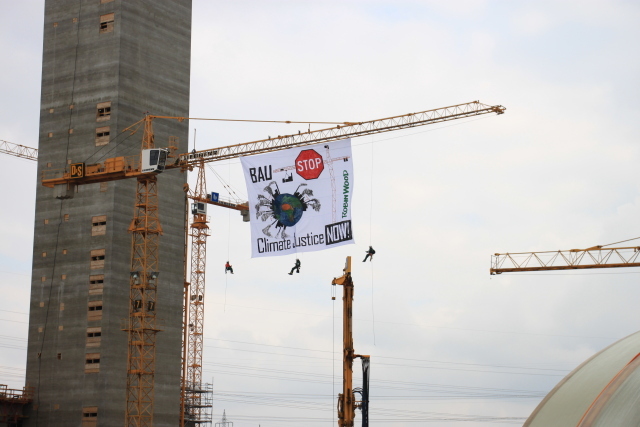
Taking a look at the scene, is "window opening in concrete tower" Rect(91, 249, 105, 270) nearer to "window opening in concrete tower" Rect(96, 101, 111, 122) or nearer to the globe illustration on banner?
"window opening in concrete tower" Rect(96, 101, 111, 122)

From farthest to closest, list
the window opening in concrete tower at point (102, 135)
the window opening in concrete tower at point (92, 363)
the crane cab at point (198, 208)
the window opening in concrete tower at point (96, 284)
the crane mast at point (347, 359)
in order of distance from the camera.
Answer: the crane cab at point (198, 208) → the window opening in concrete tower at point (102, 135) → the window opening in concrete tower at point (96, 284) → the window opening in concrete tower at point (92, 363) → the crane mast at point (347, 359)

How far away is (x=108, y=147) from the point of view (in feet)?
449

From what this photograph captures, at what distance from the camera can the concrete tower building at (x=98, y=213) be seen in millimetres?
132375

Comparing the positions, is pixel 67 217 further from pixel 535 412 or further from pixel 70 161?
pixel 535 412

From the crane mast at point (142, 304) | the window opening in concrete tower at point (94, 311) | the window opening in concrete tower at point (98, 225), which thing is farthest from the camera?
the window opening in concrete tower at point (98, 225)

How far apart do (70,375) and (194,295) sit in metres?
54.3

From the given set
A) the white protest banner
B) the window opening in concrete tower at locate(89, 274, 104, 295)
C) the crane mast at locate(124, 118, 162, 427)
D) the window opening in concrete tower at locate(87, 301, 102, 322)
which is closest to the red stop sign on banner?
the white protest banner

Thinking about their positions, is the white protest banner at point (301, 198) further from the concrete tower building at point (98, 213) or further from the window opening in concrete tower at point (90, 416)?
the window opening in concrete tower at point (90, 416)

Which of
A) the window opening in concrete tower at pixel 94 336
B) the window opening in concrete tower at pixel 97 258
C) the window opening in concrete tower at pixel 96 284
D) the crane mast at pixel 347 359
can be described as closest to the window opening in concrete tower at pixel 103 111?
the window opening in concrete tower at pixel 97 258

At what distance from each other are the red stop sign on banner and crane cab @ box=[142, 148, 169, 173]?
24.6 metres

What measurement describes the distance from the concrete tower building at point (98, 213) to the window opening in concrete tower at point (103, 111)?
140 millimetres

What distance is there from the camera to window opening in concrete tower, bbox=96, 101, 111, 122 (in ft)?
453

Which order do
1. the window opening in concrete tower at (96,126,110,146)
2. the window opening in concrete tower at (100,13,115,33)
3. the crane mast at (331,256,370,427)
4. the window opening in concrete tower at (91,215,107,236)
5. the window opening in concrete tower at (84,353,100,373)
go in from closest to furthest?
the crane mast at (331,256,370,427) → the window opening in concrete tower at (84,353,100,373) → the window opening in concrete tower at (91,215,107,236) → the window opening in concrete tower at (96,126,110,146) → the window opening in concrete tower at (100,13,115,33)

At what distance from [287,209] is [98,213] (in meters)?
43.2
